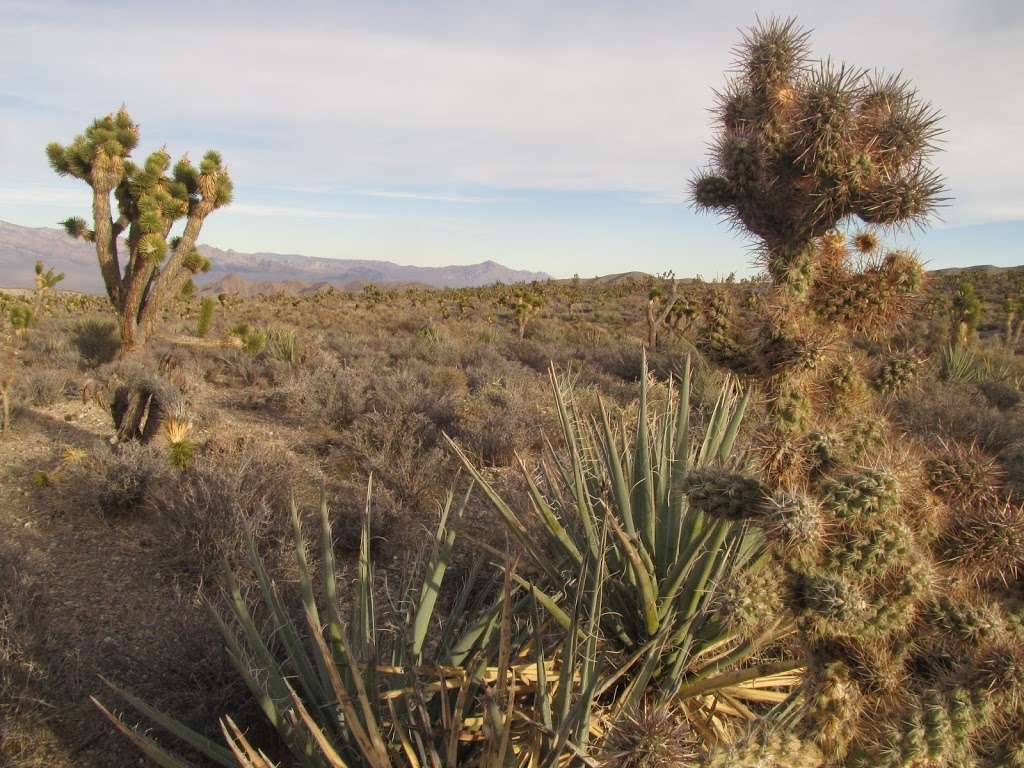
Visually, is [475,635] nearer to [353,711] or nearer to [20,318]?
[353,711]

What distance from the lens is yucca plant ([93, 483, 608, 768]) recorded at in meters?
2.10

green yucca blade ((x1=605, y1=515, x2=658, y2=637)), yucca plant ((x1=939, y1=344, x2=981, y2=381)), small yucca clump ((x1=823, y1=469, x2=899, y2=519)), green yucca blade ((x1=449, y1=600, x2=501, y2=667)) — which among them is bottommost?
green yucca blade ((x1=449, y1=600, x2=501, y2=667))

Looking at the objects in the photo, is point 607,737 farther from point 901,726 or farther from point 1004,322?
point 1004,322

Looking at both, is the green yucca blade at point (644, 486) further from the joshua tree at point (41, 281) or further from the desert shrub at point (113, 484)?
the joshua tree at point (41, 281)

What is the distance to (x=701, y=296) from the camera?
11.6ft

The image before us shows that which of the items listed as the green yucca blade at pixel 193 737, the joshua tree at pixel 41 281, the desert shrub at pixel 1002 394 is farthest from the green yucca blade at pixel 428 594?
the joshua tree at pixel 41 281

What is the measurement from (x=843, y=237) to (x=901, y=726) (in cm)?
219

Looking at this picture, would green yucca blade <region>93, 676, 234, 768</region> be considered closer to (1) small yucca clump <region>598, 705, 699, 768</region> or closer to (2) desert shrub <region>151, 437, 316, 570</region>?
(1) small yucca clump <region>598, 705, 699, 768</region>

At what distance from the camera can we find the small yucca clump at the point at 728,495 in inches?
95.7

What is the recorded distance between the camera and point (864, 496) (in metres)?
2.28

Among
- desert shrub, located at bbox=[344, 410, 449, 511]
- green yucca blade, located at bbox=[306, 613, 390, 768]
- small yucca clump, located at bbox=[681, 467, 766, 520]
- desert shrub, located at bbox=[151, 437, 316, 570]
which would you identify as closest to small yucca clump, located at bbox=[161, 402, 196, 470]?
desert shrub, located at bbox=[151, 437, 316, 570]

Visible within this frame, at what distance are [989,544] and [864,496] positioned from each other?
2.15ft

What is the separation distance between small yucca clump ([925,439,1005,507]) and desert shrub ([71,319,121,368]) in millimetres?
13546

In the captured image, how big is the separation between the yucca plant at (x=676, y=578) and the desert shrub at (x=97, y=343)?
12.2 m
